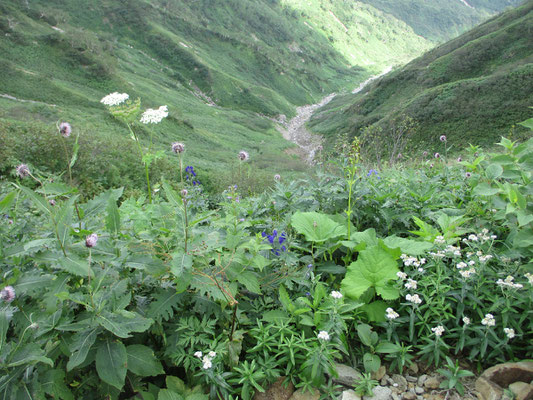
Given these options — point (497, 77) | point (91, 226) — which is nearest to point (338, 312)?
point (91, 226)

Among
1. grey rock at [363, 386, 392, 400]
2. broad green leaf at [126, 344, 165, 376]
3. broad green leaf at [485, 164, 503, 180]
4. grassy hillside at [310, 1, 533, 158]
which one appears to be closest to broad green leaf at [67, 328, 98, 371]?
broad green leaf at [126, 344, 165, 376]

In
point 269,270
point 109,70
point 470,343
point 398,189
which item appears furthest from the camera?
point 109,70

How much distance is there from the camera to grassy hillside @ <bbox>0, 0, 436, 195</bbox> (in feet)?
51.5

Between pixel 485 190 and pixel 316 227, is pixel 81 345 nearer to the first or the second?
pixel 316 227

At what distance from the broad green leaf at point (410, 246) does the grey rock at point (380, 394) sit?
96 centimetres

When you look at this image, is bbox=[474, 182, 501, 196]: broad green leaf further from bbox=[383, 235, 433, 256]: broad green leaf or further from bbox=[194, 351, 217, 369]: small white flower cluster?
bbox=[194, 351, 217, 369]: small white flower cluster

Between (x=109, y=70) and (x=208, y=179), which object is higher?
(x=208, y=179)

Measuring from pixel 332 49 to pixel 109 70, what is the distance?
371 feet

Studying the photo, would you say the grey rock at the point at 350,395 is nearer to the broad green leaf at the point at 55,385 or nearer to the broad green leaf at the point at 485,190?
the broad green leaf at the point at 55,385

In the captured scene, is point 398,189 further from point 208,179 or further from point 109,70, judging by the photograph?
point 109,70

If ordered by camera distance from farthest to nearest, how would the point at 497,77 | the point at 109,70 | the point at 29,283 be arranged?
the point at 109,70
the point at 497,77
the point at 29,283

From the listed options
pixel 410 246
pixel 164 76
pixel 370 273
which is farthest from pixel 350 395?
pixel 164 76

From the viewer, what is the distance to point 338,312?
84.7 inches

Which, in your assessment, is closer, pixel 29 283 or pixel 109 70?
pixel 29 283
